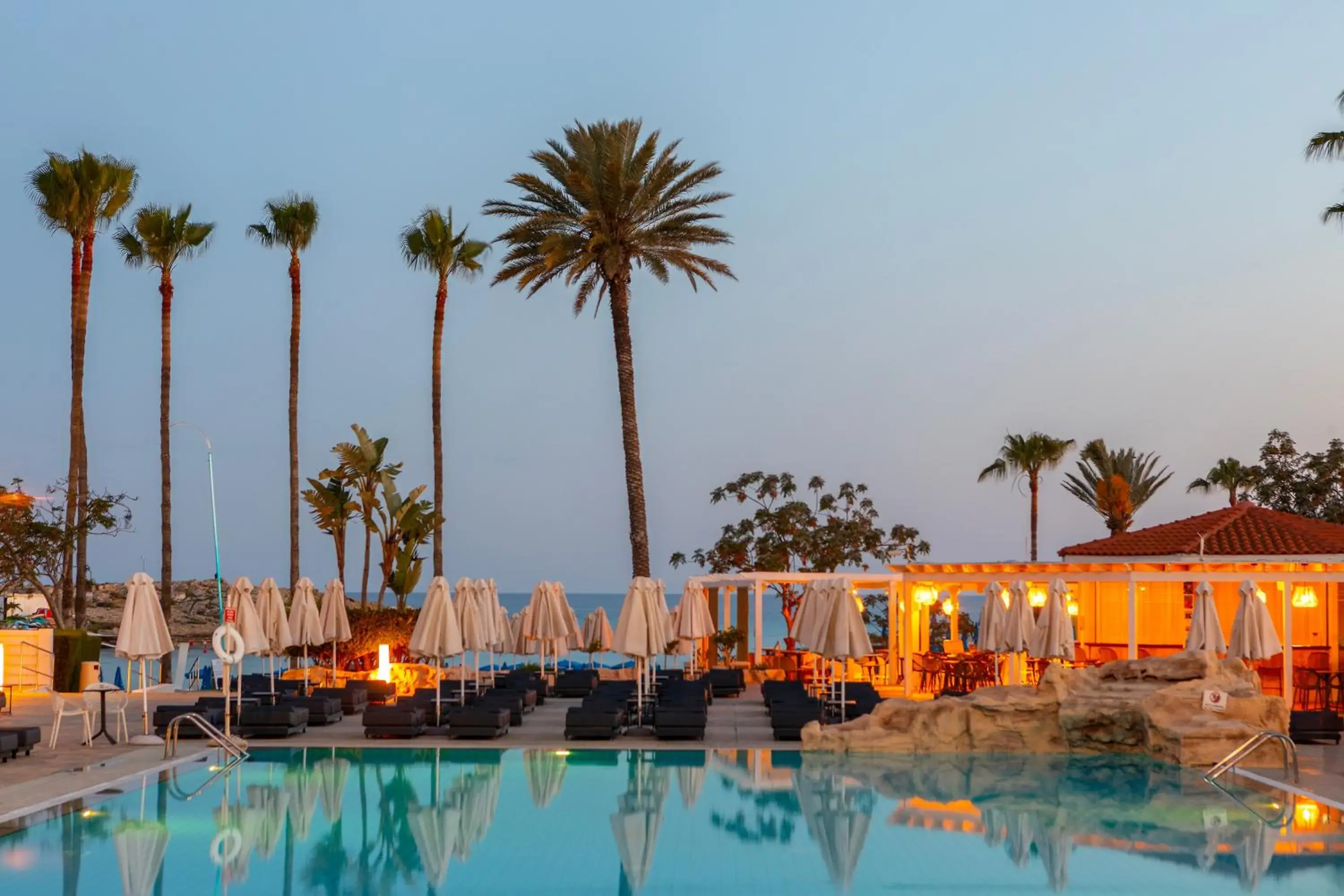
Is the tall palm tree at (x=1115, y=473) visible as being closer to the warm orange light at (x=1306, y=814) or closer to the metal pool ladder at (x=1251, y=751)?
the metal pool ladder at (x=1251, y=751)

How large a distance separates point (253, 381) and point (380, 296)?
6.50m

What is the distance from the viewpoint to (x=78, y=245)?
34.5 metres

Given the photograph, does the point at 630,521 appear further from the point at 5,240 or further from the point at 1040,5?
the point at 5,240

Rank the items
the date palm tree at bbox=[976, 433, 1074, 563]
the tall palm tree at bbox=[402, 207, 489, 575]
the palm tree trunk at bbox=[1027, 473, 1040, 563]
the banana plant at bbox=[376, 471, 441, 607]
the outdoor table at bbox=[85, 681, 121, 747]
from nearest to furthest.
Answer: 1. the outdoor table at bbox=[85, 681, 121, 747]
2. the banana plant at bbox=[376, 471, 441, 607]
3. the tall palm tree at bbox=[402, 207, 489, 575]
4. the palm tree trunk at bbox=[1027, 473, 1040, 563]
5. the date palm tree at bbox=[976, 433, 1074, 563]

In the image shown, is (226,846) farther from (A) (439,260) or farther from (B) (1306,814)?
(A) (439,260)

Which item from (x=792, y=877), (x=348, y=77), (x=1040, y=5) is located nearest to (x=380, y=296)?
(x=348, y=77)

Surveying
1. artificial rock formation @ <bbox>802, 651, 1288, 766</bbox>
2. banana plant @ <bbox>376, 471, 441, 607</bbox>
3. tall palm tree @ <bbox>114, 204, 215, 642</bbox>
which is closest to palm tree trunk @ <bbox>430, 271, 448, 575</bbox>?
banana plant @ <bbox>376, 471, 441, 607</bbox>

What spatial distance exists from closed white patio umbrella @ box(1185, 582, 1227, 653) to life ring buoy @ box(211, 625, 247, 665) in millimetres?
16399

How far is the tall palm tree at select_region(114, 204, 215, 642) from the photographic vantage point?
35.9 metres

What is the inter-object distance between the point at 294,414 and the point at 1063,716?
2604 centimetres

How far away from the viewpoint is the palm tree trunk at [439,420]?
38719 mm

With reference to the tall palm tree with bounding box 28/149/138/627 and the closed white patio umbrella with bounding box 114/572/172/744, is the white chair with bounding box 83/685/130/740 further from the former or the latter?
the tall palm tree with bounding box 28/149/138/627

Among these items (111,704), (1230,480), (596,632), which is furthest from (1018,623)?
(1230,480)

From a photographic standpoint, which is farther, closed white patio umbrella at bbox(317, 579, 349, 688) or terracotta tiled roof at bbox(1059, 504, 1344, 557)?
terracotta tiled roof at bbox(1059, 504, 1344, 557)
